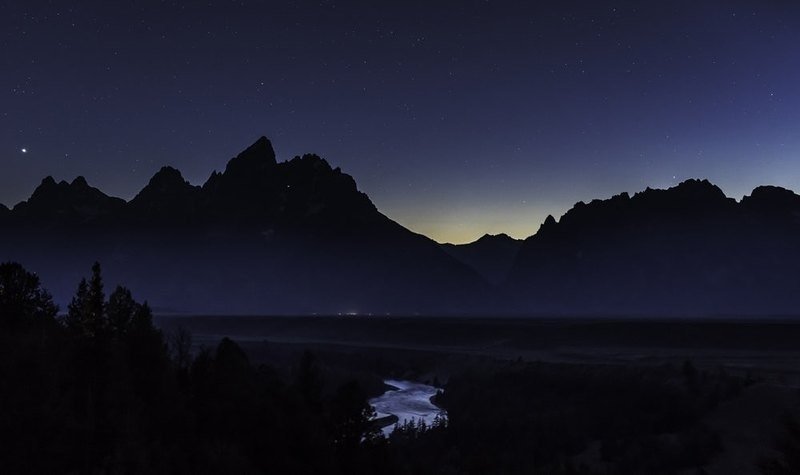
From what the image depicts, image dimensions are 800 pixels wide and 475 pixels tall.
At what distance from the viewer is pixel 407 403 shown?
94125 millimetres

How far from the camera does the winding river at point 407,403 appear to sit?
83500mm

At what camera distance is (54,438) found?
138ft

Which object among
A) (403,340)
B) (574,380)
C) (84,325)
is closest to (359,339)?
(403,340)

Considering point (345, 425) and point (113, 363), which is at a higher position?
point (113, 363)

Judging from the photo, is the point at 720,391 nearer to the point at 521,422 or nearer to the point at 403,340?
the point at 521,422

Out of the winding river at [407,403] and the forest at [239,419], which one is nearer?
the forest at [239,419]

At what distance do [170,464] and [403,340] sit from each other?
13771cm

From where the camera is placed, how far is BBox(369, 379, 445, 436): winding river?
274 feet

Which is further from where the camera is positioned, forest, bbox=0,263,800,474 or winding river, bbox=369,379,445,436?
winding river, bbox=369,379,445,436

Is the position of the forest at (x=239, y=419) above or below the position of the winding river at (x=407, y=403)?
above

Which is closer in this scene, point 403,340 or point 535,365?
point 535,365

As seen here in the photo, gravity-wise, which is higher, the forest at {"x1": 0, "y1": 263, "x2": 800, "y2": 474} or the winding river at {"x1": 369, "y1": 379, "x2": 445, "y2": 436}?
the forest at {"x1": 0, "y1": 263, "x2": 800, "y2": 474}

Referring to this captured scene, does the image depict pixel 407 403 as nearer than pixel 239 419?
No

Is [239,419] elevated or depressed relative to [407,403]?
elevated
